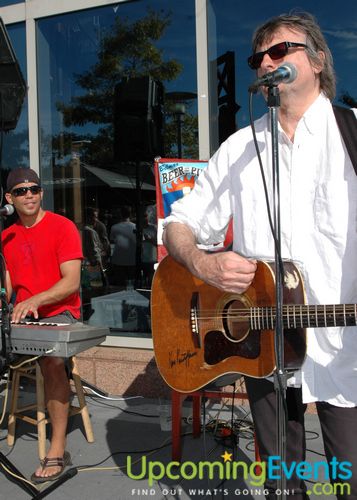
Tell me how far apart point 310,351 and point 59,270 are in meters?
2.15

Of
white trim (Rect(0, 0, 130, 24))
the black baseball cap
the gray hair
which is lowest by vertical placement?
the black baseball cap

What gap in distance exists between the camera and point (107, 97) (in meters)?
5.13

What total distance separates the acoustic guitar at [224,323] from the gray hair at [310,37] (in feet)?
2.21

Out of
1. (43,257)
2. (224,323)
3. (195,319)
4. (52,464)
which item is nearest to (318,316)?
(224,323)

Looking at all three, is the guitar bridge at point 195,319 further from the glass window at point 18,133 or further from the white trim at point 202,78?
the glass window at point 18,133

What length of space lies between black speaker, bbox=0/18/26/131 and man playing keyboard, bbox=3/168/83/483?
1.03 metres

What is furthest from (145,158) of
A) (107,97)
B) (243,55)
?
(243,55)

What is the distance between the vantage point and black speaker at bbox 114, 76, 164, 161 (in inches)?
189

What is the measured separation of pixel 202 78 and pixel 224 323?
126 inches

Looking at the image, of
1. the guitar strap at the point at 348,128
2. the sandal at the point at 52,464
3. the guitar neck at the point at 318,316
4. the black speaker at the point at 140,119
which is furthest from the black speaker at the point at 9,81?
the guitar neck at the point at 318,316

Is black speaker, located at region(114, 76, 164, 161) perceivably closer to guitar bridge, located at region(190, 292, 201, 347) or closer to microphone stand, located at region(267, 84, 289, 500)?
guitar bridge, located at region(190, 292, 201, 347)

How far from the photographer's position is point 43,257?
3.44m

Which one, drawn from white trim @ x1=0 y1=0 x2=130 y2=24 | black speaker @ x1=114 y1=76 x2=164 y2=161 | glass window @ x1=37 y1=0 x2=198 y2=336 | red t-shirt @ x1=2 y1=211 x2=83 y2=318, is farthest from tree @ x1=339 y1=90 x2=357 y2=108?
red t-shirt @ x1=2 y1=211 x2=83 y2=318

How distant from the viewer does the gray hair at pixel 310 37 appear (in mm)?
1763
